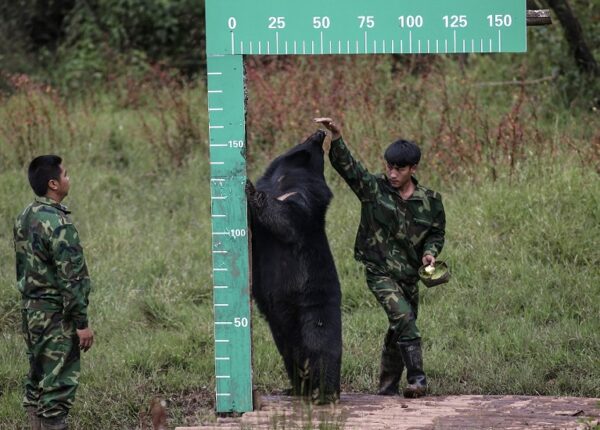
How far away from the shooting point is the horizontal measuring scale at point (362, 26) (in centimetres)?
561

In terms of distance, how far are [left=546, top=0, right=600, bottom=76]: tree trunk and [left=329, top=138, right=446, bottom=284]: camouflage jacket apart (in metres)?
5.58

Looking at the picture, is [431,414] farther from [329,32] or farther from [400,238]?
[329,32]

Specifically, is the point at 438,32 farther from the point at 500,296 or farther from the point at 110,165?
the point at 110,165

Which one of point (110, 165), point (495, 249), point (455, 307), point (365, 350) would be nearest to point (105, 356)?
point (365, 350)

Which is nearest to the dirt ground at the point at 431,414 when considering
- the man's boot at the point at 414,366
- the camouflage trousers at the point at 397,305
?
the man's boot at the point at 414,366

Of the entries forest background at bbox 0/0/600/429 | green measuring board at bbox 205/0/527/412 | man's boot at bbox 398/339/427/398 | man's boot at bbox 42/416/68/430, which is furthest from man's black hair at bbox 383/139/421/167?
man's boot at bbox 42/416/68/430

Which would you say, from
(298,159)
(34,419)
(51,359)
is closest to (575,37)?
(298,159)

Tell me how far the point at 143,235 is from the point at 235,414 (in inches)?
170

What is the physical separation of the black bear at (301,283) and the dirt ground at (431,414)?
22 cm

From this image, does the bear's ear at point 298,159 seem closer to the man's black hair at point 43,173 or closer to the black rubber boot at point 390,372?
the black rubber boot at point 390,372

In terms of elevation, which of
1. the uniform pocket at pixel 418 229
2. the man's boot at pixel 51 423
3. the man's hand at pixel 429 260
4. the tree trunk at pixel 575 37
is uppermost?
the tree trunk at pixel 575 37

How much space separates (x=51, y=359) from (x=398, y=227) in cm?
209

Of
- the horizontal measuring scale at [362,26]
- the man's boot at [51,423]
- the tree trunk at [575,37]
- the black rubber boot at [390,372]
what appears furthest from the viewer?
the tree trunk at [575,37]

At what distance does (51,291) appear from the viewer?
5.72m
